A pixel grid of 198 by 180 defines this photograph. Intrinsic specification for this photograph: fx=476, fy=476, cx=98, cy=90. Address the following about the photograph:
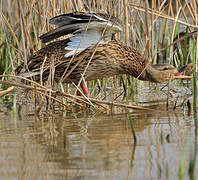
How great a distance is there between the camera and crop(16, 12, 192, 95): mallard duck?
528cm

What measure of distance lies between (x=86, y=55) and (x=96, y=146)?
2555mm

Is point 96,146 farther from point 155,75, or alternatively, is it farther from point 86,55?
point 155,75

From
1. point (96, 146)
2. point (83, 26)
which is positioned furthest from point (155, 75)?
point (96, 146)

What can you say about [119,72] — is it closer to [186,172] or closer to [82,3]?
[82,3]

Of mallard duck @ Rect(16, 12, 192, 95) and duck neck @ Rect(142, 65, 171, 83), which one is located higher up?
mallard duck @ Rect(16, 12, 192, 95)

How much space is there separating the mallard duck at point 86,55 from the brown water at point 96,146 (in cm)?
102

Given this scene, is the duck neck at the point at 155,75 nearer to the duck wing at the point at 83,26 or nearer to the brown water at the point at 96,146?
the duck wing at the point at 83,26

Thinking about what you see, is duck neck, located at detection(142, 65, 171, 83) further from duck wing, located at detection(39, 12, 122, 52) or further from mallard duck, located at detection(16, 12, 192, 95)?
duck wing, located at detection(39, 12, 122, 52)

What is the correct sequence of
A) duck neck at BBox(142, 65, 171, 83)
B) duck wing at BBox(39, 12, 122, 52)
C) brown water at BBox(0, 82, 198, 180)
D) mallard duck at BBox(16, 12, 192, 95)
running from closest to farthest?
brown water at BBox(0, 82, 198, 180) < duck wing at BBox(39, 12, 122, 52) < mallard duck at BBox(16, 12, 192, 95) < duck neck at BBox(142, 65, 171, 83)

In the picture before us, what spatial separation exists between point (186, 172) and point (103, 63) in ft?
11.1

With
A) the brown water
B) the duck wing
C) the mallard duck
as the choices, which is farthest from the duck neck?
the brown water

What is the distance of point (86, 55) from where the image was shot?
18.8ft

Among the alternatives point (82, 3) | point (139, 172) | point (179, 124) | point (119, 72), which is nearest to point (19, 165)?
point (139, 172)

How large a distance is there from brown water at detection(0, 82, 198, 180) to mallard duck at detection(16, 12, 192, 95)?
102 cm
